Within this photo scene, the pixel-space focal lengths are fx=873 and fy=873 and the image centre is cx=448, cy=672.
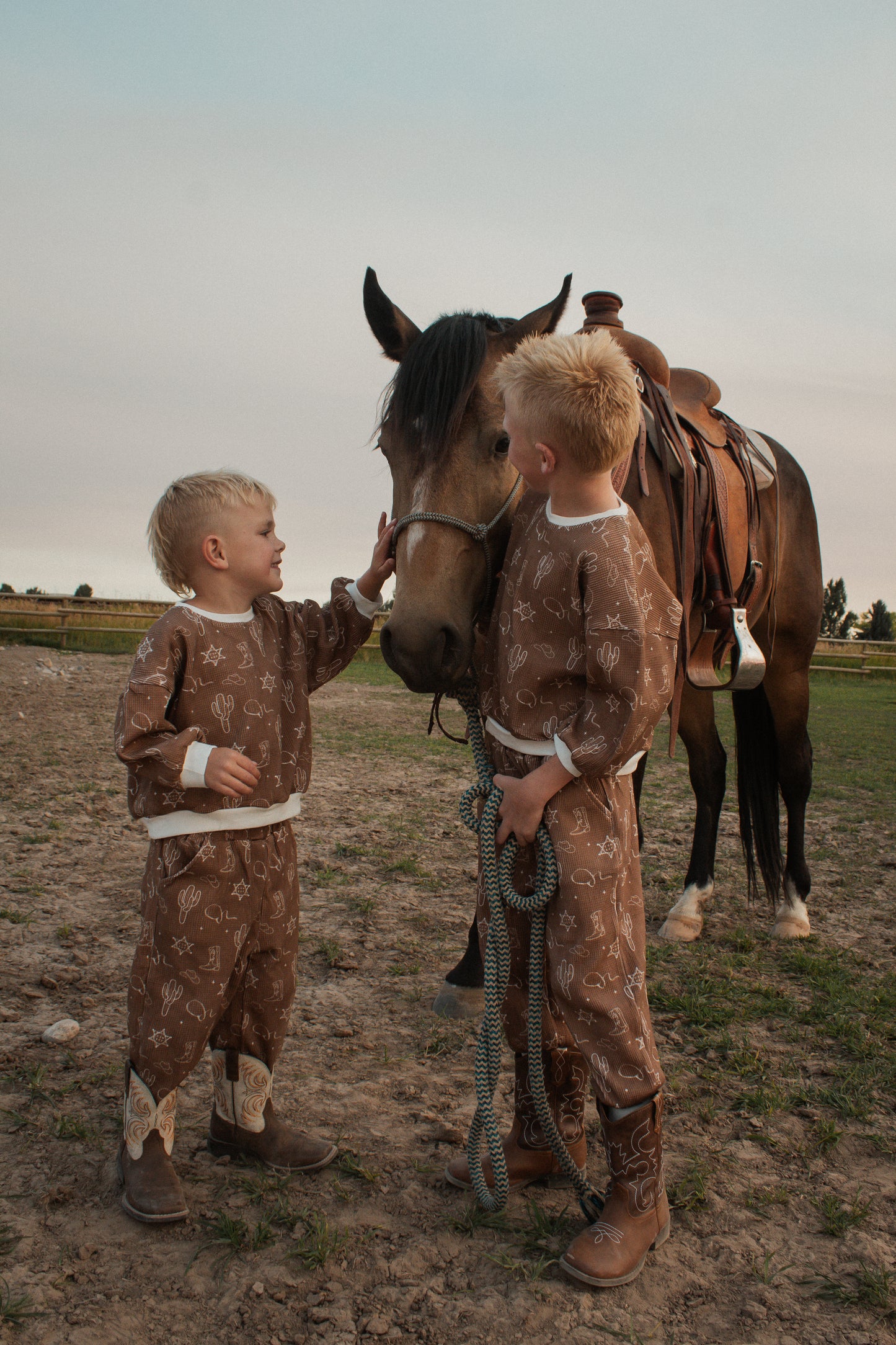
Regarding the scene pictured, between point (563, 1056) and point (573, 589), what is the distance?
3.22 ft

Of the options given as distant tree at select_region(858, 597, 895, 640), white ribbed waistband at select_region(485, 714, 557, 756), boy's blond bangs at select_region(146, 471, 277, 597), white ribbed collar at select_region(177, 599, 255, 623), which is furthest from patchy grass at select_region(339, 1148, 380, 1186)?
distant tree at select_region(858, 597, 895, 640)

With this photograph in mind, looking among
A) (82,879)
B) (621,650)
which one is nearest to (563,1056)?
(621,650)

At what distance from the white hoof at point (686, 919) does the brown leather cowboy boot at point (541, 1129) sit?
173 cm

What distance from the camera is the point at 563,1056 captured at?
72.0 inches

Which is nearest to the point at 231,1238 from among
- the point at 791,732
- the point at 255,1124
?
the point at 255,1124

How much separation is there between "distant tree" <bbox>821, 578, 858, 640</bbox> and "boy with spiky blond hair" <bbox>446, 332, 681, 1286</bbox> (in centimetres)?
4926

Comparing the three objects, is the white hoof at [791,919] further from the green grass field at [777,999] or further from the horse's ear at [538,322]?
the horse's ear at [538,322]

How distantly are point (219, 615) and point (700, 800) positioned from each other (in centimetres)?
286

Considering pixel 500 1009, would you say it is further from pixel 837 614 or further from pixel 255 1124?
pixel 837 614

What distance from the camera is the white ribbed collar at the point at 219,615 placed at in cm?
183

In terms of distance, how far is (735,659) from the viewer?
3.21m

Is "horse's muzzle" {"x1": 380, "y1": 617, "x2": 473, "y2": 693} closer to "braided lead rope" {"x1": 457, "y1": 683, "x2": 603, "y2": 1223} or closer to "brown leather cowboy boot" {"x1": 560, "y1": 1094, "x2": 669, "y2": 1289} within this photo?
"braided lead rope" {"x1": 457, "y1": 683, "x2": 603, "y2": 1223}

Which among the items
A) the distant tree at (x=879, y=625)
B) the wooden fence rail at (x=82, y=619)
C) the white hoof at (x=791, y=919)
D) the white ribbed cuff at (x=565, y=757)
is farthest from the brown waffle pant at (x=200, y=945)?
the distant tree at (x=879, y=625)

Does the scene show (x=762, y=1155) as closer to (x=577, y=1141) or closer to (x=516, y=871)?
(x=577, y=1141)
